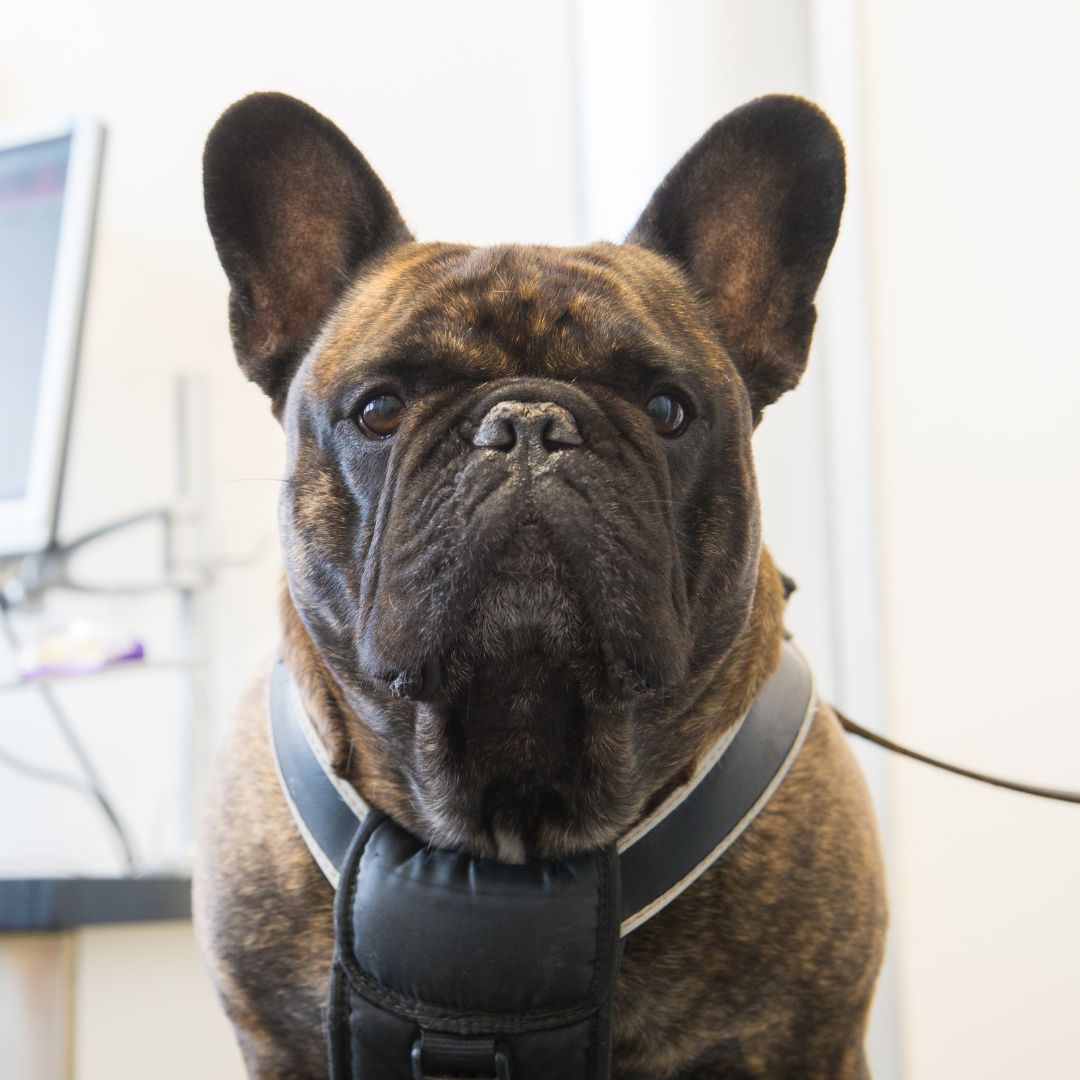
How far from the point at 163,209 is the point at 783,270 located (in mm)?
1604

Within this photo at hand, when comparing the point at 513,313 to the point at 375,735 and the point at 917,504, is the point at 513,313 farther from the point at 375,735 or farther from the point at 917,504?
the point at 917,504

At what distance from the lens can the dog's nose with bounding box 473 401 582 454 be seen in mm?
882

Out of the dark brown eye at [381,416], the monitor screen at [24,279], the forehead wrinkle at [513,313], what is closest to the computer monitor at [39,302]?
the monitor screen at [24,279]

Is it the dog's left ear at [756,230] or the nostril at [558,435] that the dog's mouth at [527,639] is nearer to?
the nostril at [558,435]

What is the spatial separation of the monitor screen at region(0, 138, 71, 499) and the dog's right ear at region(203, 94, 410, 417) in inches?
26.8

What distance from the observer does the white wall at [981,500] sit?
1.72m

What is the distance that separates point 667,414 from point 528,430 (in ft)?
0.62

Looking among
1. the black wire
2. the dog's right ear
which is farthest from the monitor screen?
the dog's right ear

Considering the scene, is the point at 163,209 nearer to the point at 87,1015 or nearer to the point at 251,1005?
the point at 87,1015

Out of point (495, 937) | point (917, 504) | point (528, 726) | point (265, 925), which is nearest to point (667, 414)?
point (528, 726)

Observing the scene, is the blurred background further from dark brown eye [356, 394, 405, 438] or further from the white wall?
dark brown eye [356, 394, 405, 438]

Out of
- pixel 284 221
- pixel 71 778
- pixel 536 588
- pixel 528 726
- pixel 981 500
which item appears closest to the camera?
pixel 536 588

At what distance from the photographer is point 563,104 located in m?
2.24

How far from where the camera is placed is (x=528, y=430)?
0.88 meters
